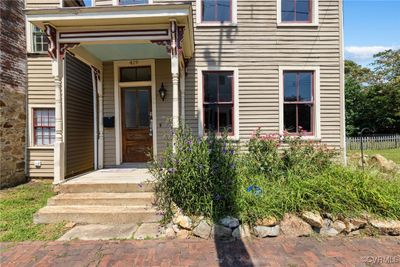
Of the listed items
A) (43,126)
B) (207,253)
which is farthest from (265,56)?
(43,126)

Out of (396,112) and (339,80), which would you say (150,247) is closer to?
(339,80)

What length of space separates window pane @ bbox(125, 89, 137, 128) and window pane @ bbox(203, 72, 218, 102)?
1.89 m

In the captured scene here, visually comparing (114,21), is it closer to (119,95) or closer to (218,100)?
(119,95)

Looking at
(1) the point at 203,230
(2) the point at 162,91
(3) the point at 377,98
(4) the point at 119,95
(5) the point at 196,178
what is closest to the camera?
(1) the point at 203,230

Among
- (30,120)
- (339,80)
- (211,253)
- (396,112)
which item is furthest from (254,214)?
(396,112)

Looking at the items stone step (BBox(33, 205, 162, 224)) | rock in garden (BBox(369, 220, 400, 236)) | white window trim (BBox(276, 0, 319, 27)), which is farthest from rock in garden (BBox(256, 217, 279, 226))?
white window trim (BBox(276, 0, 319, 27))

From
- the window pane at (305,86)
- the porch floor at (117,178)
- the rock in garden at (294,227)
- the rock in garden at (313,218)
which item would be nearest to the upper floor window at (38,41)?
the porch floor at (117,178)

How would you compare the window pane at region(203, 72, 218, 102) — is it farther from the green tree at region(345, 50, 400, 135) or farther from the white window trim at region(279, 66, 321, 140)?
the green tree at region(345, 50, 400, 135)

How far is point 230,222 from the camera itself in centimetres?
394

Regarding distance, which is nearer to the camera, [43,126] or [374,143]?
[43,126]

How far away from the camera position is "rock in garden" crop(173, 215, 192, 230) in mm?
3973

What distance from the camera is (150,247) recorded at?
3600mm

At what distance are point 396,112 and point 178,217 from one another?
24121 mm

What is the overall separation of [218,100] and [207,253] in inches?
177
